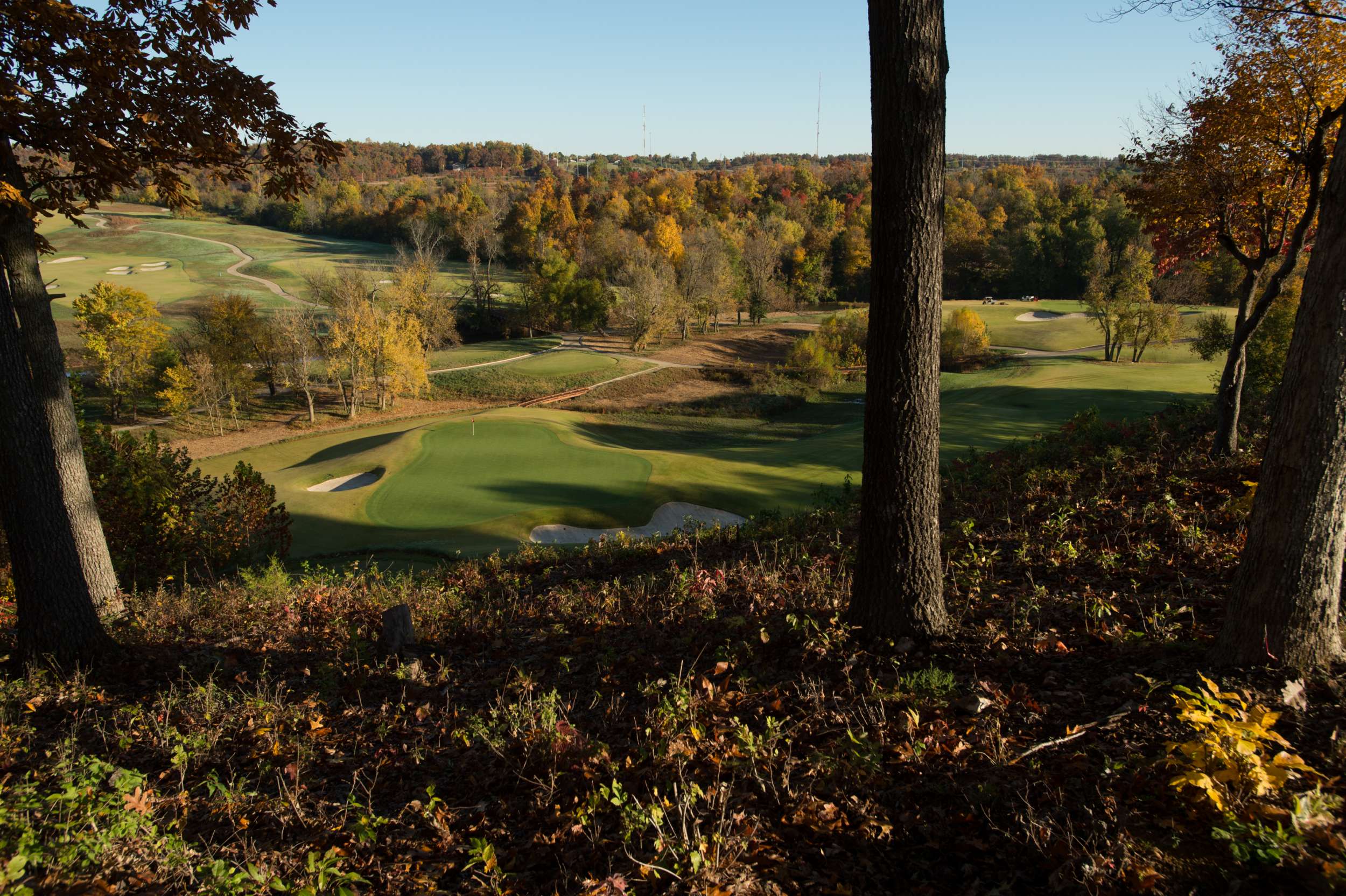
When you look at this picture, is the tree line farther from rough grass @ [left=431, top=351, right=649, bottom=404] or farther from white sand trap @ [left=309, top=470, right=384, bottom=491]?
rough grass @ [left=431, top=351, right=649, bottom=404]

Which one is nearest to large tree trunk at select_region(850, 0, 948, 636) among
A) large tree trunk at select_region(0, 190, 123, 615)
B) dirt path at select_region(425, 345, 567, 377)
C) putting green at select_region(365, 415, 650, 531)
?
large tree trunk at select_region(0, 190, 123, 615)

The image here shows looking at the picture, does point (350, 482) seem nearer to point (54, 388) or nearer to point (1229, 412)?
point (54, 388)

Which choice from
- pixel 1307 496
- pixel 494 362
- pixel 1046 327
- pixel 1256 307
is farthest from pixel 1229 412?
pixel 1046 327

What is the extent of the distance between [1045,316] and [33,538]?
77394 mm

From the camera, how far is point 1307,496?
4.36 meters

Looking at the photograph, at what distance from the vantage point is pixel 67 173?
27.4 ft

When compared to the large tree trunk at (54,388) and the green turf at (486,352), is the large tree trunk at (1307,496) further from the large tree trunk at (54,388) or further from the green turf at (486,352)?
the green turf at (486,352)

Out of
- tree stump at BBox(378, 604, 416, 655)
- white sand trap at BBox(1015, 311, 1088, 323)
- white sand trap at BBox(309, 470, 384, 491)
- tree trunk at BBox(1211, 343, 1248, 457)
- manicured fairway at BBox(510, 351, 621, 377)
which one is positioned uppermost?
tree trunk at BBox(1211, 343, 1248, 457)

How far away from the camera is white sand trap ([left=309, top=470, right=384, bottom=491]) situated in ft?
84.7

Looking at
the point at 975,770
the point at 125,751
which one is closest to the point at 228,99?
the point at 125,751

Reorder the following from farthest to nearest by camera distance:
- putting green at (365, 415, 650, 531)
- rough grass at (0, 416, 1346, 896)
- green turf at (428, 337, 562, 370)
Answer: green turf at (428, 337, 562, 370) → putting green at (365, 415, 650, 531) → rough grass at (0, 416, 1346, 896)

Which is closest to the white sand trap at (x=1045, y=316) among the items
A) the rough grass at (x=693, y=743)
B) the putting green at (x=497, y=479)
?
the putting green at (x=497, y=479)

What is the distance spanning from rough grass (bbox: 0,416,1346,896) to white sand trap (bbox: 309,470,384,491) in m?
18.5

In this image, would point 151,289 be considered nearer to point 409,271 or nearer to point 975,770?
point 409,271
